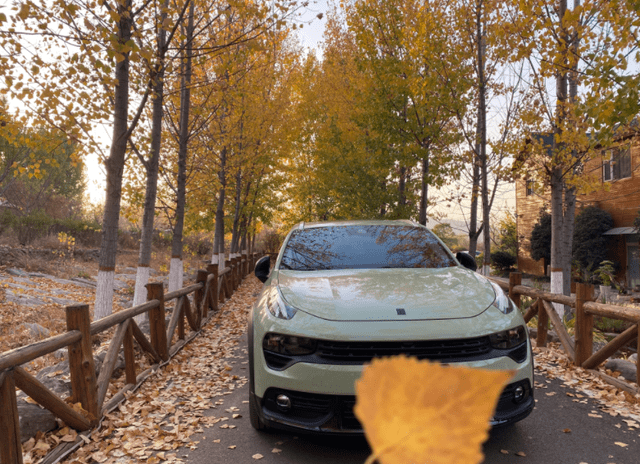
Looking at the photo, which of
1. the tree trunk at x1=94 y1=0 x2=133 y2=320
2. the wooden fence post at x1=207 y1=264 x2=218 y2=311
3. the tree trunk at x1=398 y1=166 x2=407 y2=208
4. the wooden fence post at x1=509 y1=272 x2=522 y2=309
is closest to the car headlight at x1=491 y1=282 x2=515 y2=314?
the wooden fence post at x1=509 y1=272 x2=522 y2=309

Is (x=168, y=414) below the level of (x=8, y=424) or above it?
below

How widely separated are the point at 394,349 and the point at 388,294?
497mm

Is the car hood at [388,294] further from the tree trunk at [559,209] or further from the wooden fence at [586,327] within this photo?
the tree trunk at [559,209]

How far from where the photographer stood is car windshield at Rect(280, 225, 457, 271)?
491 centimetres

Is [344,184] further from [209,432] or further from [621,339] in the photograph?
[209,432]

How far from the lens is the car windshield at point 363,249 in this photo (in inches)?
193

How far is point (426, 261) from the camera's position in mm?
4980

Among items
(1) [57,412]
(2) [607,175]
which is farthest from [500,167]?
(2) [607,175]

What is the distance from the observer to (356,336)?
3.46m

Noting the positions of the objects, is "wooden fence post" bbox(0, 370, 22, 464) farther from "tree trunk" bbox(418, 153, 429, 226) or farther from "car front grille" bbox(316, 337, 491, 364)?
"tree trunk" bbox(418, 153, 429, 226)

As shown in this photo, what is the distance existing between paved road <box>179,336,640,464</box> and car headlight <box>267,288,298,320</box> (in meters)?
1.08

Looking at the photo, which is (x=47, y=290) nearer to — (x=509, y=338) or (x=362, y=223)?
(x=362, y=223)

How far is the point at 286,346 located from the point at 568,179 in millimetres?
8142

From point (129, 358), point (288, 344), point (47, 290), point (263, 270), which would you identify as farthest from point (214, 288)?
point (288, 344)
